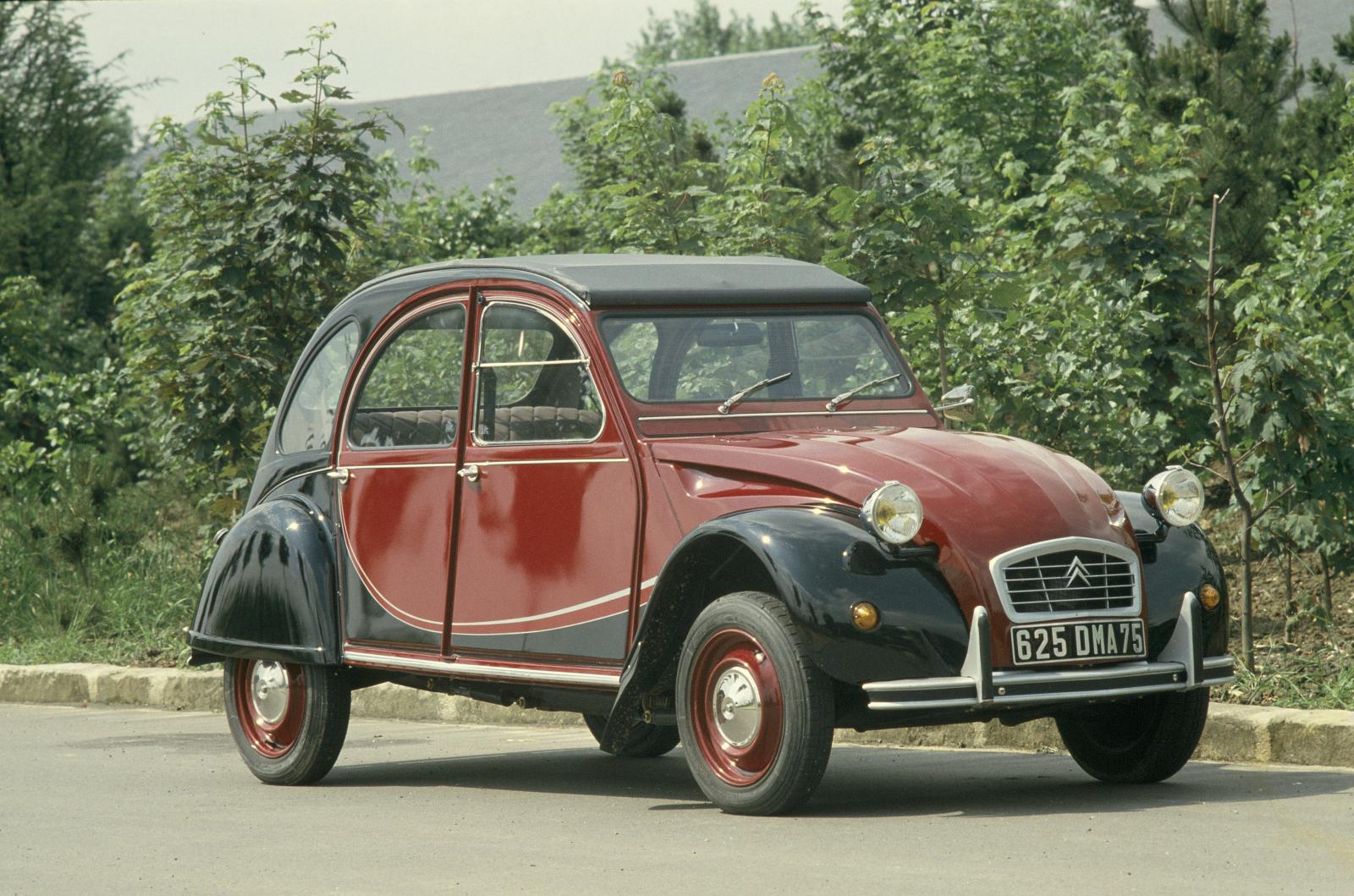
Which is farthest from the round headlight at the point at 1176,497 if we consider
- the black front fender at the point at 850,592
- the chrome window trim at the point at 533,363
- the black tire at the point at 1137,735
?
the chrome window trim at the point at 533,363

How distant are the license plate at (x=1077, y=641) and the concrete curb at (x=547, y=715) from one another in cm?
138

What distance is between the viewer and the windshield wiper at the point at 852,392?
24.7 feet

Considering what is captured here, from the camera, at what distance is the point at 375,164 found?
1232 cm

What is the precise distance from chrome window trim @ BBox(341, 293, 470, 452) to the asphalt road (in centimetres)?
144

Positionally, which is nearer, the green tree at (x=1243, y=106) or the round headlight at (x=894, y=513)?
the round headlight at (x=894, y=513)

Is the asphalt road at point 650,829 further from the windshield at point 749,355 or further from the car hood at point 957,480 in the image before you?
the windshield at point 749,355

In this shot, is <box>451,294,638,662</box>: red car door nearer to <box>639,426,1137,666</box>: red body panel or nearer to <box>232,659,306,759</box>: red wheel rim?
<box>639,426,1137,666</box>: red body panel

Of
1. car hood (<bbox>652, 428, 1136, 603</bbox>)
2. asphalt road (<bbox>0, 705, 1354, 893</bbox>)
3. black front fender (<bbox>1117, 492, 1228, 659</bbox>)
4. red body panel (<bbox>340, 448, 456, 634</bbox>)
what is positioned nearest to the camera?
asphalt road (<bbox>0, 705, 1354, 893</bbox>)

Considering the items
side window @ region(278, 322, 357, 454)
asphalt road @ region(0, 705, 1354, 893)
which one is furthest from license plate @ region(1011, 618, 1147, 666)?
side window @ region(278, 322, 357, 454)

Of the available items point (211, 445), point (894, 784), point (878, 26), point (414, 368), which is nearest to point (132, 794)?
point (414, 368)

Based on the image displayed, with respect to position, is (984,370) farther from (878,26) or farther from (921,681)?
(878,26)

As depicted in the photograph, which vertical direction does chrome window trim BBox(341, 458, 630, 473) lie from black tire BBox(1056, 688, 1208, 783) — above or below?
above

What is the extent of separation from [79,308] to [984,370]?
23.1m

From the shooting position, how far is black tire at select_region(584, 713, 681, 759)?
8.70m
